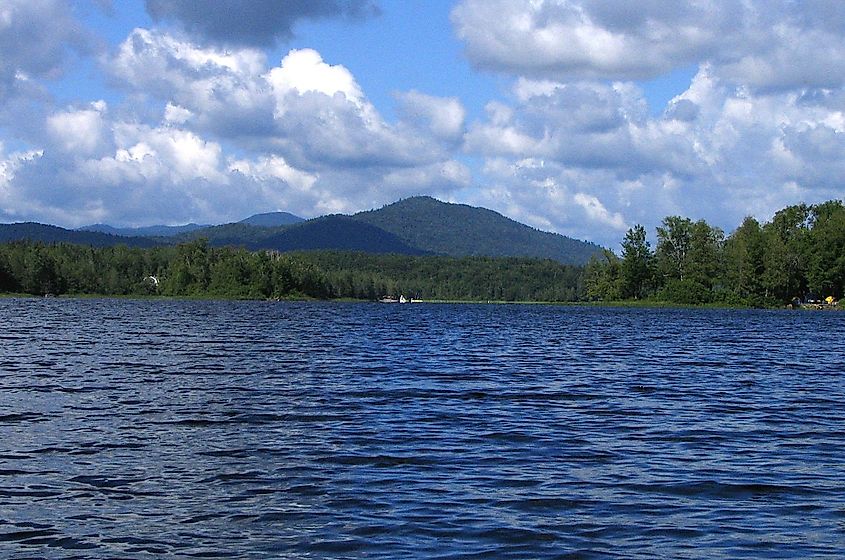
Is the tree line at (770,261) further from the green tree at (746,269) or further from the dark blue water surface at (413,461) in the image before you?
the dark blue water surface at (413,461)

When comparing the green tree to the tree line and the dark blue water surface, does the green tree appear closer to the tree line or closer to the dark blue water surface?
the tree line

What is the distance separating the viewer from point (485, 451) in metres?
21.2

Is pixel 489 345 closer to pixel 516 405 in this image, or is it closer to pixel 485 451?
pixel 516 405

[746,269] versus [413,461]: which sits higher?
[746,269]

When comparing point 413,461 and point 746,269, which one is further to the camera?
point 746,269

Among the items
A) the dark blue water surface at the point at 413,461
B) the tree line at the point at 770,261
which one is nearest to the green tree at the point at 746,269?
the tree line at the point at 770,261

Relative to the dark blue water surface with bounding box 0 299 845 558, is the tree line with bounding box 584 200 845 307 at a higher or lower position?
higher

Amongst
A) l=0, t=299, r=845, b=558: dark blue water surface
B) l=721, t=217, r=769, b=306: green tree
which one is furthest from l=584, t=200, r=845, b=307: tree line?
l=0, t=299, r=845, b=558: dark blue water surface

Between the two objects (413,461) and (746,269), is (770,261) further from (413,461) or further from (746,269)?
(413,461)

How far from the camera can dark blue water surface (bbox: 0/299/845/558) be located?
46.8 feet

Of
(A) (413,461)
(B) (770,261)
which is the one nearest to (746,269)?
(B) (770,261)

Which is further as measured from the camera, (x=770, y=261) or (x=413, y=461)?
(x=770, y=261)

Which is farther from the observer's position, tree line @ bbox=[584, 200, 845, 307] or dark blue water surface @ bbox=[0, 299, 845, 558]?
tree line @ bbox=[584, 200, 845, 307]

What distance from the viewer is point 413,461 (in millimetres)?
19922
